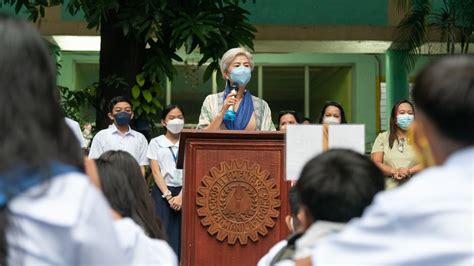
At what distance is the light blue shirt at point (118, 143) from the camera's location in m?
8.27

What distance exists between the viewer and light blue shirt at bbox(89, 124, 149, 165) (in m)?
8.27

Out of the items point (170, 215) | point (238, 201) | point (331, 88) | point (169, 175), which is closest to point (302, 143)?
point (238, 201)

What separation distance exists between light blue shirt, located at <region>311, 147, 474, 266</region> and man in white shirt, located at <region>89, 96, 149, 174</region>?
20.7 feet

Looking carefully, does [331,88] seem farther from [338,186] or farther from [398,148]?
[338,186]

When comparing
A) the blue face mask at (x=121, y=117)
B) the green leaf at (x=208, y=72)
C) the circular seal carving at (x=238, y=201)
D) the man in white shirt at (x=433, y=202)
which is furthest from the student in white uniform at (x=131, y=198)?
the green leaf at (x=208, y=72)

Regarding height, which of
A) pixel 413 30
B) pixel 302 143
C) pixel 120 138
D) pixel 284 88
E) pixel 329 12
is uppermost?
pixel 329 12

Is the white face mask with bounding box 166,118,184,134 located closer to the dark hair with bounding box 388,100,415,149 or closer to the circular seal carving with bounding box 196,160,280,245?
the dark hair with bounding box 388,100,415,149

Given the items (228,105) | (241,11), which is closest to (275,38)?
(241,11)

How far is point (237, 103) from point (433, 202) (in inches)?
187

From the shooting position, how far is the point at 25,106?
Result: 2.02 m

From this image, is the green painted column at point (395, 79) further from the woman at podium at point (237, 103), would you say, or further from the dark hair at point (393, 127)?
the woman at podium at point (237, 103)

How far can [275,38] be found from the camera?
1333 centimetres

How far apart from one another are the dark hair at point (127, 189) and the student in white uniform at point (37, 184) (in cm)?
128

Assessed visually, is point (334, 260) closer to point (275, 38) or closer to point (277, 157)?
point (277, 157)
